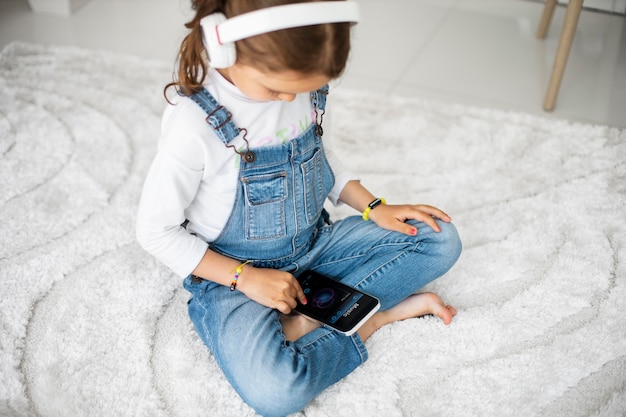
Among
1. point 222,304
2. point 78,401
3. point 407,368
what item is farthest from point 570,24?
point 78,401

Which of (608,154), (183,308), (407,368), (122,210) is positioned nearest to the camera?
(407,368)

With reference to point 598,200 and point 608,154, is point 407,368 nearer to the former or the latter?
point 598,200

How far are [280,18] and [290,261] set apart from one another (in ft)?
1.35

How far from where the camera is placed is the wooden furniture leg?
4.59 ft

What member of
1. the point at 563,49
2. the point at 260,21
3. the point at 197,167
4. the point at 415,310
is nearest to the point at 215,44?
the point at 260,21

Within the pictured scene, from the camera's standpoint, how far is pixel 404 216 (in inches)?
39.6

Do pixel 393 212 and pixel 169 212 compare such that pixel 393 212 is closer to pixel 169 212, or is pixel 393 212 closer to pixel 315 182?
pixel 315 182

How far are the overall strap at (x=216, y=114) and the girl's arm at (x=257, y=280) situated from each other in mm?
181

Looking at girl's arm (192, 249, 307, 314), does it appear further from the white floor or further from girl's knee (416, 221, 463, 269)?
the white floor

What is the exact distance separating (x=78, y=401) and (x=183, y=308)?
0.72 ft

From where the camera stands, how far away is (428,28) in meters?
1.89

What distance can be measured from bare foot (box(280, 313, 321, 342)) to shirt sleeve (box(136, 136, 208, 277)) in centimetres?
17

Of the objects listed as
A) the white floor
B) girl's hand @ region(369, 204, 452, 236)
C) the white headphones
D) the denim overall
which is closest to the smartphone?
the denim overall

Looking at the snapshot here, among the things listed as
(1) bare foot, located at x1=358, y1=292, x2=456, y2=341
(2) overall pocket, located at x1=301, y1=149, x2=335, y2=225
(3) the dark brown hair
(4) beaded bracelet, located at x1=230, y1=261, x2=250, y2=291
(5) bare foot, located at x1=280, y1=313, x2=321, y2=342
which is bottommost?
(1) bare foot, located at x1=358, y1=292, x2=456, y2=341
